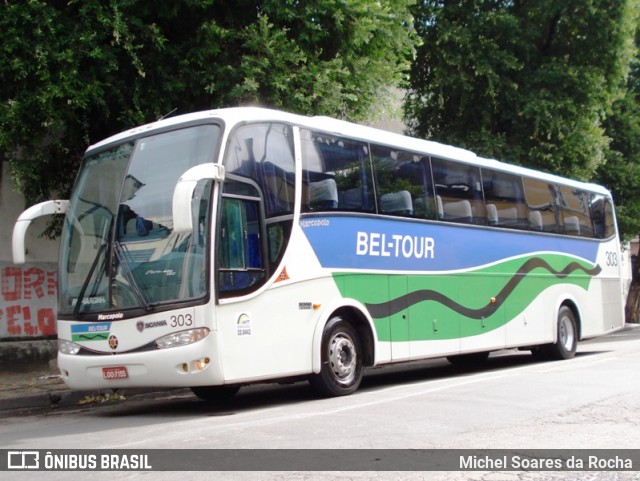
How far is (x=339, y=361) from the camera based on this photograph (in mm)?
9914

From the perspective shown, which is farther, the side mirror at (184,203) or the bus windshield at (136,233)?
the bus windshield at (136,233)

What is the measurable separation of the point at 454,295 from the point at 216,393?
4.16 meters

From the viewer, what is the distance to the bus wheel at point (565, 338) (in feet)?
50.1

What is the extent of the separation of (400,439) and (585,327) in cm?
1078

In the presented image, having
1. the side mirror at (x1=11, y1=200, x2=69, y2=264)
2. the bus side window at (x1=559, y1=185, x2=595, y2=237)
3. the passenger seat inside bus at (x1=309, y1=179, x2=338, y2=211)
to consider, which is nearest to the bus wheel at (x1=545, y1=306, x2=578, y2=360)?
the bus side window at (x1=559, y1=185, x2=595, y2=237)

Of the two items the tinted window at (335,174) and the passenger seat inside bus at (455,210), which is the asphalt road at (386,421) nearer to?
the tinted window at (335,174)

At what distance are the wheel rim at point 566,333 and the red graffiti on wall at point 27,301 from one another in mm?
9709

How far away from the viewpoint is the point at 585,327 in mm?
16188

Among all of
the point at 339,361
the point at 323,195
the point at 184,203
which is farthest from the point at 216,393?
the point at 184,203

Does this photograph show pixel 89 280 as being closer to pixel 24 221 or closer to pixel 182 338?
pixel 24 221

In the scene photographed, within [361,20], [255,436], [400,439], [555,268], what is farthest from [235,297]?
[555,268]

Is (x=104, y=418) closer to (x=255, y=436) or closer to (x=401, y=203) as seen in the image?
(x=255, y=436)

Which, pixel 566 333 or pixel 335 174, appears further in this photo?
pixel 566 333

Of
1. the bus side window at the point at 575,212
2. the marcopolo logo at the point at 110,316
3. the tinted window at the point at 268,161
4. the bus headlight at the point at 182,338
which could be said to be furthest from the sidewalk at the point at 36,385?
the bus side window at the point at 575,212
